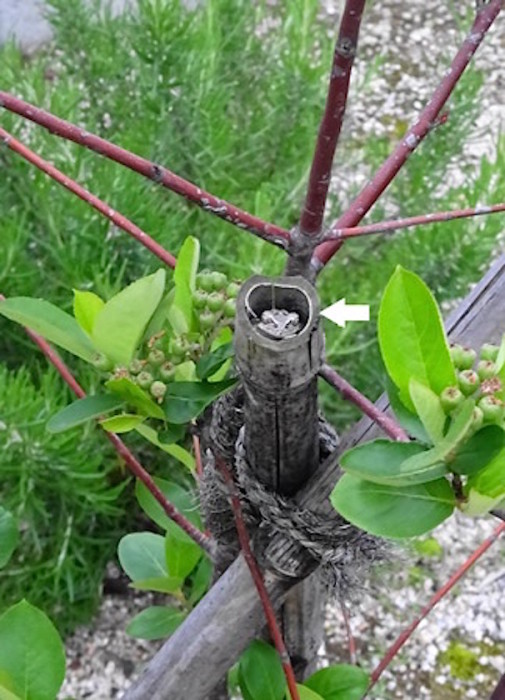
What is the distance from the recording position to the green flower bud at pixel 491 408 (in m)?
0.35

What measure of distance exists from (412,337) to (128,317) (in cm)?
13

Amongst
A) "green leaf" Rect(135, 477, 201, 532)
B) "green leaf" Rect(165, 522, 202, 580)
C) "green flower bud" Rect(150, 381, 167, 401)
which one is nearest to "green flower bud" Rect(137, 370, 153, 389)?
"green flower bud" Rect(150, 381, 167, 401)

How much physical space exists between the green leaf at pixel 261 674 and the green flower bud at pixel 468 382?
326 millimetres

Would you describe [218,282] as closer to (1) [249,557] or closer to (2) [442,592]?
(1) [249,557]

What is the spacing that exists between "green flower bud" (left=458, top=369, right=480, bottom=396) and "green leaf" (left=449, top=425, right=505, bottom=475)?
0.02 meters

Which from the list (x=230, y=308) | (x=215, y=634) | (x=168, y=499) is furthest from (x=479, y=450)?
(x=168, y=499)

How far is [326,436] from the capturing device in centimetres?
52

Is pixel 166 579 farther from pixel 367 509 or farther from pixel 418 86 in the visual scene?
pixel 418 86

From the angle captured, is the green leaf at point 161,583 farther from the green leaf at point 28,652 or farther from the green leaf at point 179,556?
the green leaf at point 28,652

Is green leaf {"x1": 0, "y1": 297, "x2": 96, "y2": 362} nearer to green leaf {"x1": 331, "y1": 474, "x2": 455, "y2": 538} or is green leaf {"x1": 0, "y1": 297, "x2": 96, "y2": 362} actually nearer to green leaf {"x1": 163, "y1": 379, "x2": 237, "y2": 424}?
green leaf {"x1": 163, "y1": 379, "x2": 237, "y2": 424}

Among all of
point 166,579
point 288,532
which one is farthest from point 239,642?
point 166,579

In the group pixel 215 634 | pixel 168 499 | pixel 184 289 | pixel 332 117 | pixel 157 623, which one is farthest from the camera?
pixel 157 623

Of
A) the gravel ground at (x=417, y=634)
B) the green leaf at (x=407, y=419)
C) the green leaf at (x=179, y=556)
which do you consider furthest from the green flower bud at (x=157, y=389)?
the gravel ground at (x=417, y=634)

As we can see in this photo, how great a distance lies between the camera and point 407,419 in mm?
384
